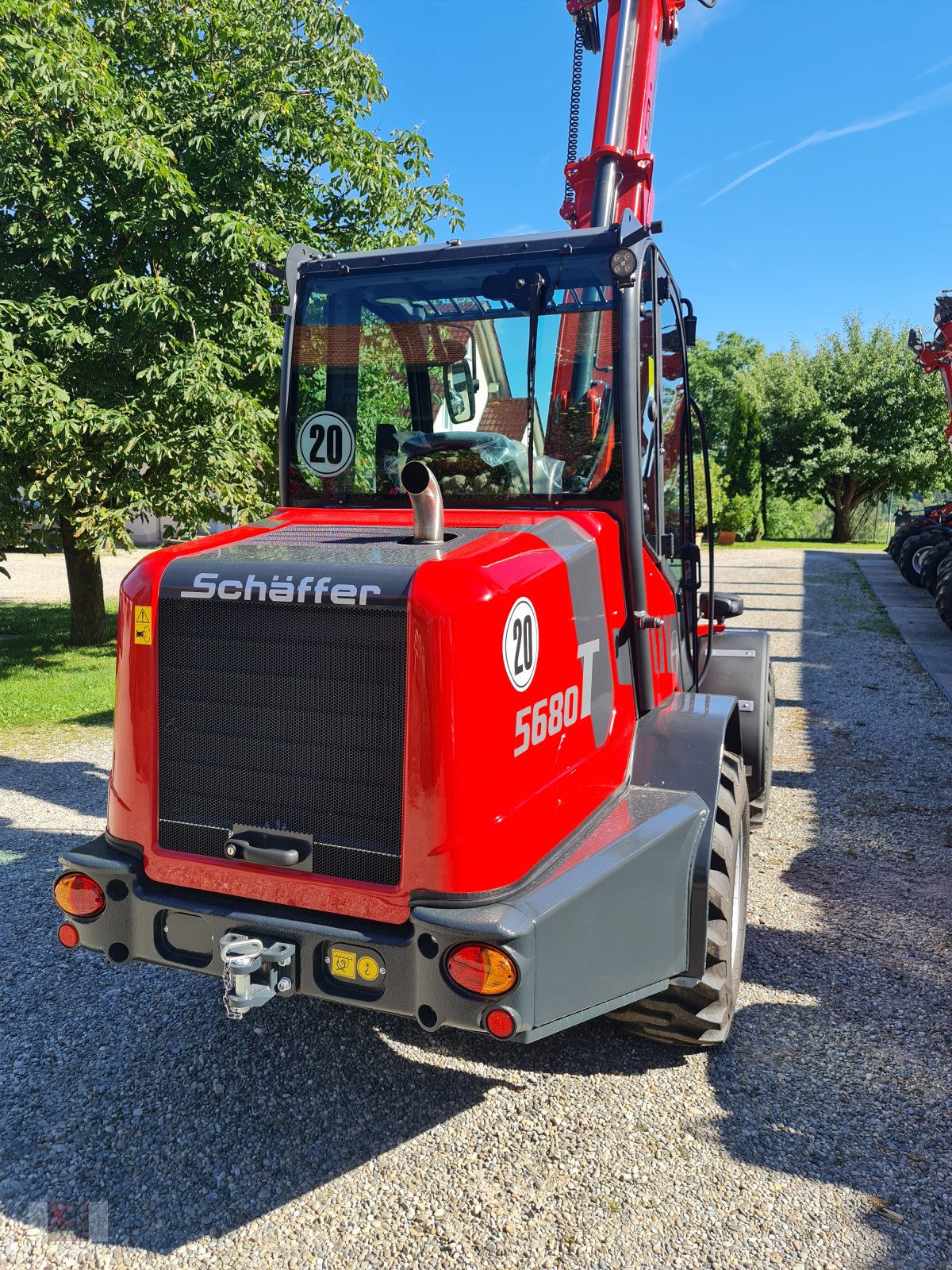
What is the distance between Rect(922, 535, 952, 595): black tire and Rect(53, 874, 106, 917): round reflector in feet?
60.0

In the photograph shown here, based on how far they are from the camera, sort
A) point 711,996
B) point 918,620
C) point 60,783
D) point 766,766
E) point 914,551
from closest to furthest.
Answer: point 711,996 → point 766,766 → point 60,783 → point 918,620 → point 914,551

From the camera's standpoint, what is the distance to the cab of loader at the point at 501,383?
3.29m

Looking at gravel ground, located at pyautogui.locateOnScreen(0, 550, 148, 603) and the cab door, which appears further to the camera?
gravel ground, located at pyautogui.locateOnScreen(0, 550, 148, 603)

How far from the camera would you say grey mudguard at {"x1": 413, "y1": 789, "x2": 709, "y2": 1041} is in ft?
8.07

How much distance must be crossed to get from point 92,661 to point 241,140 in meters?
6.08

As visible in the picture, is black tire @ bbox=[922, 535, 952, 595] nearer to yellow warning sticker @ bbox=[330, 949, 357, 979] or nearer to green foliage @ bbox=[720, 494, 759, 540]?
green foliage @ bbox=[720, 494, 759, 540]

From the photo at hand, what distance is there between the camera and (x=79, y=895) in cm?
296

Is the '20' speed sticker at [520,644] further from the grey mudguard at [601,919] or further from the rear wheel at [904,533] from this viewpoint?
the rear wheel at [904,533]

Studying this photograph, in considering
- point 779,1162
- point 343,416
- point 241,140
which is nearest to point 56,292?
point 241,140

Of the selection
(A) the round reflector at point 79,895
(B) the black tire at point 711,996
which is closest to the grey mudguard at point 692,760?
(B) the black tire at point 711,996

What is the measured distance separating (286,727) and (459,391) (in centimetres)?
150

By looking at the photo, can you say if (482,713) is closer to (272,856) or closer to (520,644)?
(520,644)

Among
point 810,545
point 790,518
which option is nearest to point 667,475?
point 810,545

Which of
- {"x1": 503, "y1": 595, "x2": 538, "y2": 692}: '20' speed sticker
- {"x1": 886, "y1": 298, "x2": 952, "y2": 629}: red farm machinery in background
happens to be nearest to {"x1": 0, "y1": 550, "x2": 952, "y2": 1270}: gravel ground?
{"x1": 503, "y1": 595, "x2": 538, "y2": 692}: '20' speed sticker
